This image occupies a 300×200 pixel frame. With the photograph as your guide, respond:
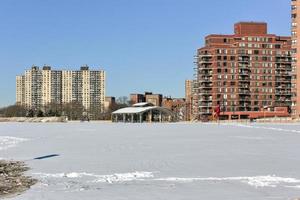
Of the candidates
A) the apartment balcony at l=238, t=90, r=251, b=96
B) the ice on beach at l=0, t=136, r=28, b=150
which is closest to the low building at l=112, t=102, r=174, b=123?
the apartment balcony at l=238, t=90, r=251, b=96

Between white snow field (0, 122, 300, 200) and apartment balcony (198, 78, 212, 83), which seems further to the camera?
apartment balcony (198, 78, 212, 83)

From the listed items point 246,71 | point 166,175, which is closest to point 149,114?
point 246,71

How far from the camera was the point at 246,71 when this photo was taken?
161750mm

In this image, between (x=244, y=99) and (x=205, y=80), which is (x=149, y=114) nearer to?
(x=205, y=80)

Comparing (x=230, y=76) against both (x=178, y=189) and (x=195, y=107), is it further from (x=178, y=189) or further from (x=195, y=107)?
(x=178, y=189)

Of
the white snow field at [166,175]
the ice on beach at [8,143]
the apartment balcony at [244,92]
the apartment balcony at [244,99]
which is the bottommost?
the white snow field at [166,175]

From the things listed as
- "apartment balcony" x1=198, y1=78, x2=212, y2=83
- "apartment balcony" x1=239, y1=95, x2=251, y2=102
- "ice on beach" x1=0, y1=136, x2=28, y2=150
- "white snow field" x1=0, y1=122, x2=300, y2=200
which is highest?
"apartment balcony" x1=198, y1=78, x2=212, y2=83

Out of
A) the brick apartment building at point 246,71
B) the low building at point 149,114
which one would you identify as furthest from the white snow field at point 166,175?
the brick apartment building at point 246,71

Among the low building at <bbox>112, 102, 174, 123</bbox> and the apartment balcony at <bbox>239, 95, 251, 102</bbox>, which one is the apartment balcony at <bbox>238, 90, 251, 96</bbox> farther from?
the low building at <bbox>112, 102, 174, 123</bbox>

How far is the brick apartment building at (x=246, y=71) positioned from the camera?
530ft

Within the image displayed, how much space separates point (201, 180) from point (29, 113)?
155m

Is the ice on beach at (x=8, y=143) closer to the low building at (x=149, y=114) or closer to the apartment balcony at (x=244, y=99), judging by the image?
the low building at (x=149, y=114)

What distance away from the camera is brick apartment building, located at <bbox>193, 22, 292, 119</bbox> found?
161500 millimetres

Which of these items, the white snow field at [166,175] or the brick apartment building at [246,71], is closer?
the white snow field at [166,175]
